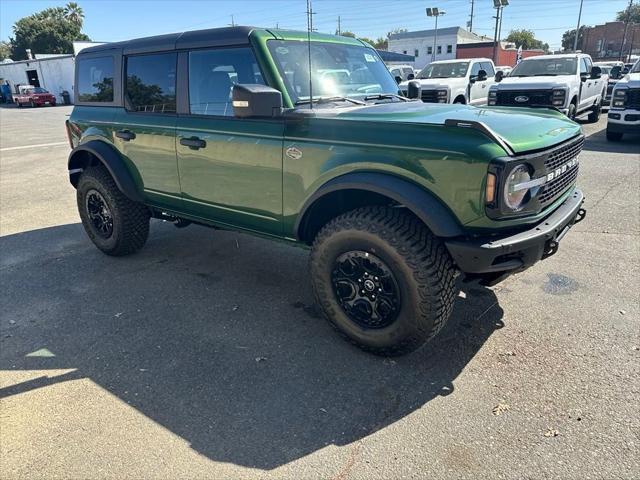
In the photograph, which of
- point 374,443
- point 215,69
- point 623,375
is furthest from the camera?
point 215,69

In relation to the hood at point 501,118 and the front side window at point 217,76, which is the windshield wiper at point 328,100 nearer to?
the hood at point 501,118

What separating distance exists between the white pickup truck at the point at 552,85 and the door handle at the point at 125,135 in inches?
385

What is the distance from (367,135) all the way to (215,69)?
155 cm

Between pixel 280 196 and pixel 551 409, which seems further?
pixel 280 196

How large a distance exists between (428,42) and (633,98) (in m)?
63.5

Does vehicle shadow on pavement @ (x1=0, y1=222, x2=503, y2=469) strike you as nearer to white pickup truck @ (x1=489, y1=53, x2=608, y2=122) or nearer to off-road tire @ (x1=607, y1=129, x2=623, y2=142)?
white pickup truck @ (x1=489, y1=53, x2=608, y2=122)

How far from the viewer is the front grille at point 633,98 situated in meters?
9.85

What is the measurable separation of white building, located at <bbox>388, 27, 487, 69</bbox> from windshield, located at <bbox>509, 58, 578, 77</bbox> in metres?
54.3

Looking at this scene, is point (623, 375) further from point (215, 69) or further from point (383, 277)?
point (215, 69)

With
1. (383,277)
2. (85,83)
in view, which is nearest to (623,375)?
(383,277)

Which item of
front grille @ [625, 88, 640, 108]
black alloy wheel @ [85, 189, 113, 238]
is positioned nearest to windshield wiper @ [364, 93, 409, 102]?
black alloy wheel @ [85, 189, 113, 238]

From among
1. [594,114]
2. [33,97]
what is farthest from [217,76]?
[33,97]

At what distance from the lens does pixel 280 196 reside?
11.1ft

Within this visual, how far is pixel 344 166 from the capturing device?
117 inches
